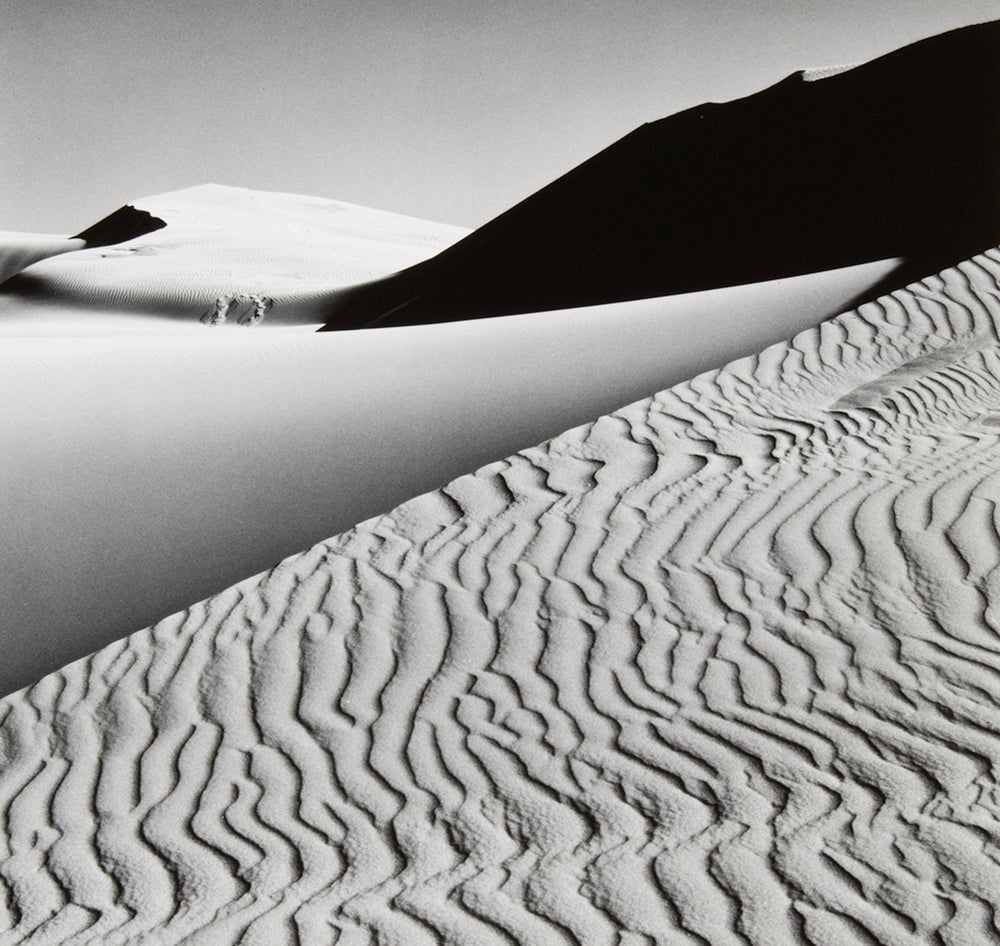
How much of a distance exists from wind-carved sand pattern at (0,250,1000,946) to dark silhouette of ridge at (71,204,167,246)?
26.2 m

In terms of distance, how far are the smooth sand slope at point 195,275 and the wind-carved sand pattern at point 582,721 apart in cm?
1390

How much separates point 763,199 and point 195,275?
40.0ft

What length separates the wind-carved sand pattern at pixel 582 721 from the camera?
10.5ft

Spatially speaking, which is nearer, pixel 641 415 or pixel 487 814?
pixel 487 814

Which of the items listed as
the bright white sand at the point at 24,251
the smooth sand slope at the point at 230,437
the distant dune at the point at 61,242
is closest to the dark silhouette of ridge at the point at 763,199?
the smooth sand slope at the point at 230,437

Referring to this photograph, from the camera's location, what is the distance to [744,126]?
623 inches

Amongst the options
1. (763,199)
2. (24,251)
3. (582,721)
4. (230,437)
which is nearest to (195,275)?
(763,199)

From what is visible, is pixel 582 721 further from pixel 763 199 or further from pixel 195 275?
pixel 195 275

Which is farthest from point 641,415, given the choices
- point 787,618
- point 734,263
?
point 734,263

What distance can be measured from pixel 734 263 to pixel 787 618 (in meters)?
10.6

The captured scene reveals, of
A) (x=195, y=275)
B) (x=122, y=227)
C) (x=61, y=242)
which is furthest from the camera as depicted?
(x=61, y=242)

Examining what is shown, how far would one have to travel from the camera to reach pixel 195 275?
22.4 m

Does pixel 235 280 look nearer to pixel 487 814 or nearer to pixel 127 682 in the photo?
pixel 127 682

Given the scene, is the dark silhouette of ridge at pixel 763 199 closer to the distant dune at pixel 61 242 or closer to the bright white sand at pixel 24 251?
the distant dune at pixel 61 242
